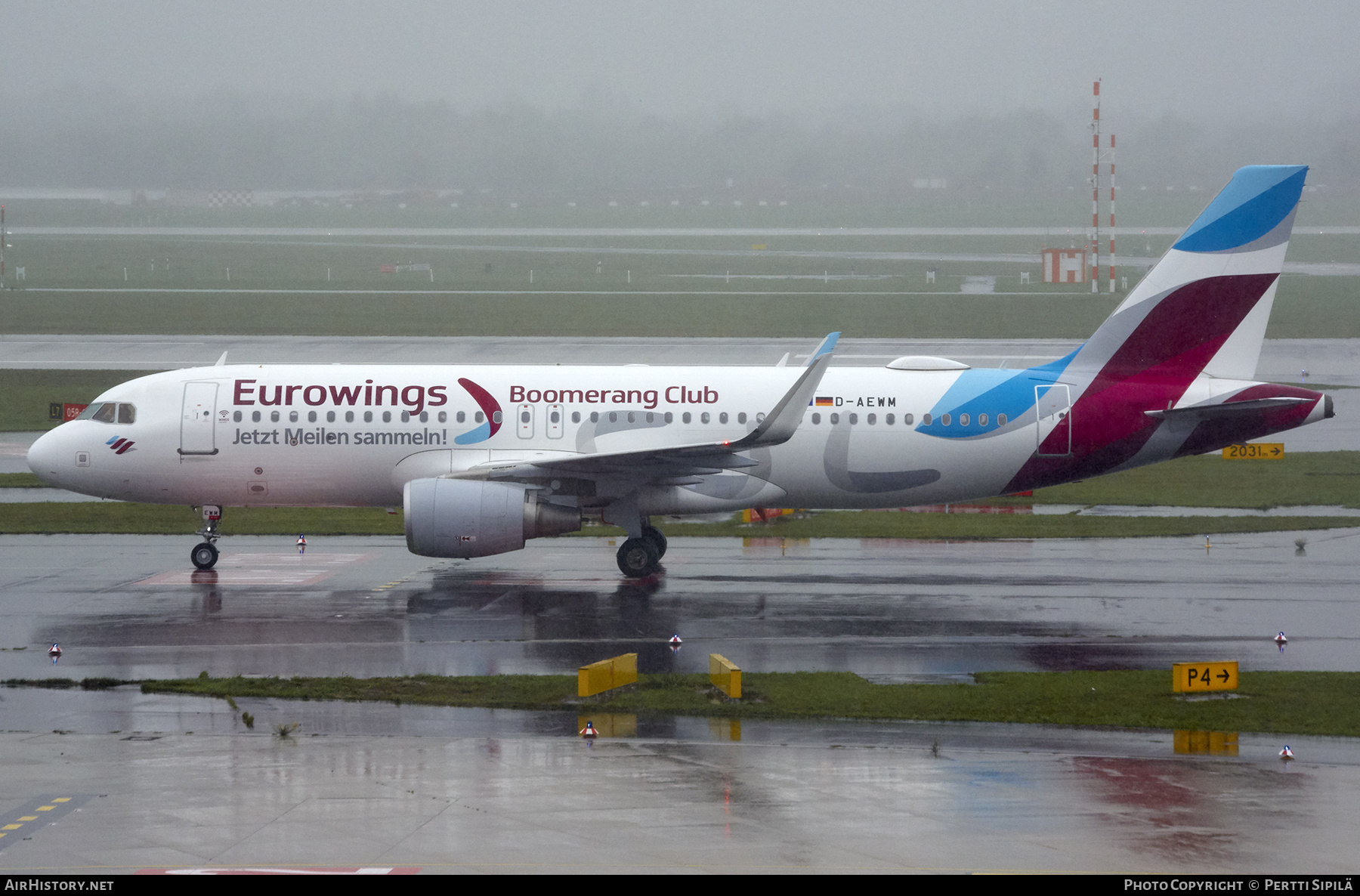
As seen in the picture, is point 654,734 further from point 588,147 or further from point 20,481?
point 588,147

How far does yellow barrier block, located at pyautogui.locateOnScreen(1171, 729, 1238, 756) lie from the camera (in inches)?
661

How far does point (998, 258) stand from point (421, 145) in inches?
2874

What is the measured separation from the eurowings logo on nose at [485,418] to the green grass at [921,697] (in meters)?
7.97

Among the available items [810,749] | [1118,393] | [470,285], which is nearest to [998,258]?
[470,285]

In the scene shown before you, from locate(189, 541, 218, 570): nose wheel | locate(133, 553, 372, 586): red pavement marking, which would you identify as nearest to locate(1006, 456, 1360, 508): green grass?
locate(133, 553, 372, 586): red pavement marking

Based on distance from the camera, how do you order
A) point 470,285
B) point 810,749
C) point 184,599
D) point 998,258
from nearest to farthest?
point 810,749 → point 184,599 → point 470,285 → point 998,258

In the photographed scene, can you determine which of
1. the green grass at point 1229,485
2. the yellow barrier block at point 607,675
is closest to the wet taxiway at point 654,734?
the yellow barrier block at point 607,675

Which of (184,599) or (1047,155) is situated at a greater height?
(1047,155)

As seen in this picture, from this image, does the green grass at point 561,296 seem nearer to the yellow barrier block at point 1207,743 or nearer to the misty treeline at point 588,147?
the misty treeline at point 588,147

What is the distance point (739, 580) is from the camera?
2712cm

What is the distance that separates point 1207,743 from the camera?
17156 mm

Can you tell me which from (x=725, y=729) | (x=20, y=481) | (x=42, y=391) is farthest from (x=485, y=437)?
(x=42, y=391)

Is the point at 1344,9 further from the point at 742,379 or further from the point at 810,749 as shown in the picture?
the point at 810,749

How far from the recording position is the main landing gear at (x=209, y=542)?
27.8 meters
